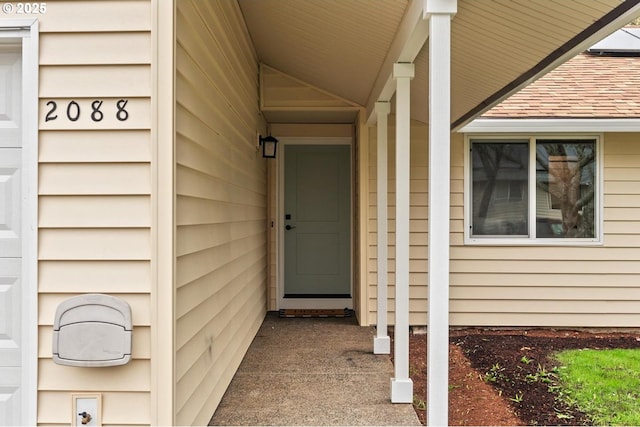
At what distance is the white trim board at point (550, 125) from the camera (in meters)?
4.66

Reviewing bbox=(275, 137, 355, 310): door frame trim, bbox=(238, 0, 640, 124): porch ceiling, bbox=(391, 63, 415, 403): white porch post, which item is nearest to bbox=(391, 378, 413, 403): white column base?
bbox=(391, 63, 415, 403): white porch post

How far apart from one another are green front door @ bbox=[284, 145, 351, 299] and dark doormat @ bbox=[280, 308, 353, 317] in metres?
0.19

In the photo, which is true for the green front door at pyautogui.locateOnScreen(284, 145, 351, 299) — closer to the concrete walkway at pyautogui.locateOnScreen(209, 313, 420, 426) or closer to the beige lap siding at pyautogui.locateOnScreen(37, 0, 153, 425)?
the concrete walkway at pyautogui.locateOnScreen(209, 313, 420, 426)

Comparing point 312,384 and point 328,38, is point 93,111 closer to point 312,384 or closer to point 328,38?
point 328,38

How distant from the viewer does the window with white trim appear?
4.88 m

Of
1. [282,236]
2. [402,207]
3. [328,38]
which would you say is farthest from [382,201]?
[282,236]

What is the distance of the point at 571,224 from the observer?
4926 mm

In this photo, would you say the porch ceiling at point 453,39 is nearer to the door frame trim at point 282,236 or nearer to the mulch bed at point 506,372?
the door frame trim at point 282,236

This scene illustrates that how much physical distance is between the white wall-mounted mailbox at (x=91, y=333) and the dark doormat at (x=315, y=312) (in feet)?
11.4

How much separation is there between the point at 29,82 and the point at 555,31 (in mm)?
2511

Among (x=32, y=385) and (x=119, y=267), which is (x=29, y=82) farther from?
(x=32, y=385)

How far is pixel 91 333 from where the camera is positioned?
6.16 ft

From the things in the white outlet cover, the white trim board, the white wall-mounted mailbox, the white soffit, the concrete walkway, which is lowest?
the concrete walkway

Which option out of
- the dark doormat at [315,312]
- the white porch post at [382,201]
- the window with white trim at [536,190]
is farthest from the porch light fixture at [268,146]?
the window with white trim at [536,190]
